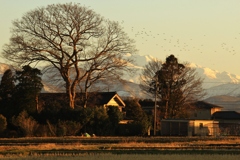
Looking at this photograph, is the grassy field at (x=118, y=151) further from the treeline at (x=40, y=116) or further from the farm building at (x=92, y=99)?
the farm building at (x=92, y=99)

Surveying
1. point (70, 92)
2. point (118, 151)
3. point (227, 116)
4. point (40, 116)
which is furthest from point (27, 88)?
point (227, 116)

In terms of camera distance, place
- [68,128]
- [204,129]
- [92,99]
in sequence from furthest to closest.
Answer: [92,99]
[204,129]
[68,128]

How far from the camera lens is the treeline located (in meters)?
56.1

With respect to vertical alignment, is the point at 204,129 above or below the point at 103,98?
below

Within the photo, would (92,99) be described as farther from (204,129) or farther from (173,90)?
(204,129)

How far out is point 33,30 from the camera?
62.2 meters

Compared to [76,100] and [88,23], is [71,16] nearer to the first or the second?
[88,23]

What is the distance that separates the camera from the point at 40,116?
59.2m

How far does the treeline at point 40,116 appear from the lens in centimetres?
5613

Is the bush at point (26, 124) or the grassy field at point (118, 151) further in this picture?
the bush at point (26, 124)

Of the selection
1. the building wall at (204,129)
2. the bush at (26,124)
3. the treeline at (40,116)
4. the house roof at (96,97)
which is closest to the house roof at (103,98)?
the house roof at (96,97)

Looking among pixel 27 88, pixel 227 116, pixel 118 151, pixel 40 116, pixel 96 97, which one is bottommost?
pixel 118 151

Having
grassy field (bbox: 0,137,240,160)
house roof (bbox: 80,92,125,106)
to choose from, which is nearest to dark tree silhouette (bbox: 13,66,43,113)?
house roof (bbox: 80,92,125,106)

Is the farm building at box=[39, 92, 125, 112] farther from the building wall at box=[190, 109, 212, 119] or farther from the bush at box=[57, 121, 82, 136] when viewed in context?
the building wall at box=[190, 109, 212, 119]
